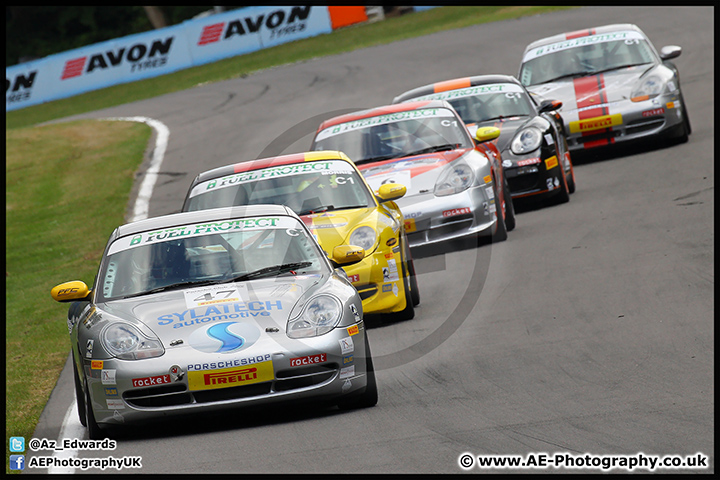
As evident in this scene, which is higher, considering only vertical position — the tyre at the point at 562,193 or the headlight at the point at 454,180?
the headlight at the point at 454,180

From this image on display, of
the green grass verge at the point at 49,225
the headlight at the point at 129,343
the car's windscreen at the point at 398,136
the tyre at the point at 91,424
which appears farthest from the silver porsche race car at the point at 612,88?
the tyre at the point at 91,424

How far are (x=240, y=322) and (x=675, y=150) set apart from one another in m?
10.8

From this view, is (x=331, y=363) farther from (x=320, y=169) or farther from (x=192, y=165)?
(x=192, y=165)

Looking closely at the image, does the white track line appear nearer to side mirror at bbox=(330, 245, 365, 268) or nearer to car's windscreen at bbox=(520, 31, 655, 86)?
side mirror at bbox=(330, 245, 365, 268)

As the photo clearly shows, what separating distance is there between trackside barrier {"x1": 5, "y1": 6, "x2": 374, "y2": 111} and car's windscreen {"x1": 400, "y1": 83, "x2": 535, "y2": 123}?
1073 inches

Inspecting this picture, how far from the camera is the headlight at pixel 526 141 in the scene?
43.3ft

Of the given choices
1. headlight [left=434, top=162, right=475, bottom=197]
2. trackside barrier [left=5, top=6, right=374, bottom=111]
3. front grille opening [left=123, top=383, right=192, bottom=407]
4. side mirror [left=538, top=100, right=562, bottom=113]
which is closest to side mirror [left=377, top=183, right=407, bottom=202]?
headlight [left=434, top=162, right=475, bottom=197]

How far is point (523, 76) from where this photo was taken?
55.5ft

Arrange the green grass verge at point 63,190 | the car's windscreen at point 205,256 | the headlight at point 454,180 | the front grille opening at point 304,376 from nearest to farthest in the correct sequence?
the front grille opening at point 304,376 → the car's windscreen at point 205,256 → the green grass verge at point 63,190 → the headlight at point 454,180

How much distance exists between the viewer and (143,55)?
40.9 m

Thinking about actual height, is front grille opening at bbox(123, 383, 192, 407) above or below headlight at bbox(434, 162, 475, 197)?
above

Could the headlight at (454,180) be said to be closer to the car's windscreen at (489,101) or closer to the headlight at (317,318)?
the car's windscreen at (489,101)

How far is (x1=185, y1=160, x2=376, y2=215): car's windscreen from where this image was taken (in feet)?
31.9

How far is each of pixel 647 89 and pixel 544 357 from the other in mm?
9058
